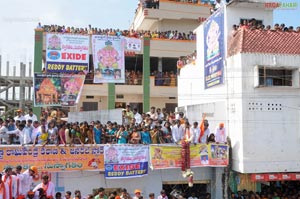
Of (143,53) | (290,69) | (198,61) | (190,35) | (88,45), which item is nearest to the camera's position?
(290,69)

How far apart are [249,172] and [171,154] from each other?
2914 mm

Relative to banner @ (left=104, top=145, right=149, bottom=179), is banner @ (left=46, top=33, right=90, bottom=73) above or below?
above

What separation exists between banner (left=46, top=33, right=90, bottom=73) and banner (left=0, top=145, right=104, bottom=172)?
8092mm

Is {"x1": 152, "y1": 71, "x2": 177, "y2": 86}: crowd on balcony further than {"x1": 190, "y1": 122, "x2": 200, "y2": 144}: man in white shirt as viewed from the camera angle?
Yes

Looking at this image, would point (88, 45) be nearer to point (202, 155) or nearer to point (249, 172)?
→ point (202, 155)

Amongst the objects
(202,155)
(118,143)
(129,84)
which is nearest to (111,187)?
(118,143)

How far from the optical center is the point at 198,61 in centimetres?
1808

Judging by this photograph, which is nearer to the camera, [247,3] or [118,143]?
[118,143]

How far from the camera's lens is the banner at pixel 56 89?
59.9ft

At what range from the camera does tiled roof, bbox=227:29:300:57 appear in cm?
1370

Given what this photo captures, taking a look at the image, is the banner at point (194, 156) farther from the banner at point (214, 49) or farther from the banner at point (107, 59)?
the banner at point (107, 59)

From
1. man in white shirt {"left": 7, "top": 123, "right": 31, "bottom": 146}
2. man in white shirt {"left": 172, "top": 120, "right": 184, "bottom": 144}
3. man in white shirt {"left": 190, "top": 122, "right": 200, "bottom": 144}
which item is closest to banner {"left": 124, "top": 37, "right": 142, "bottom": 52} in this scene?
man in white shirt {"left": 172, "top": 120, "right": 184, "bottom": 144}

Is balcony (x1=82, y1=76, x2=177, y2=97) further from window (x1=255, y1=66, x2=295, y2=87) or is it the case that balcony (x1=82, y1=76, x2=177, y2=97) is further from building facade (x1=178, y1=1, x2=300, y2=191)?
window (x1=255, y1=66, x2=295, y2=87)

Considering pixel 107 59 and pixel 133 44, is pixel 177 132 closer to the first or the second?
pixel 107 59
